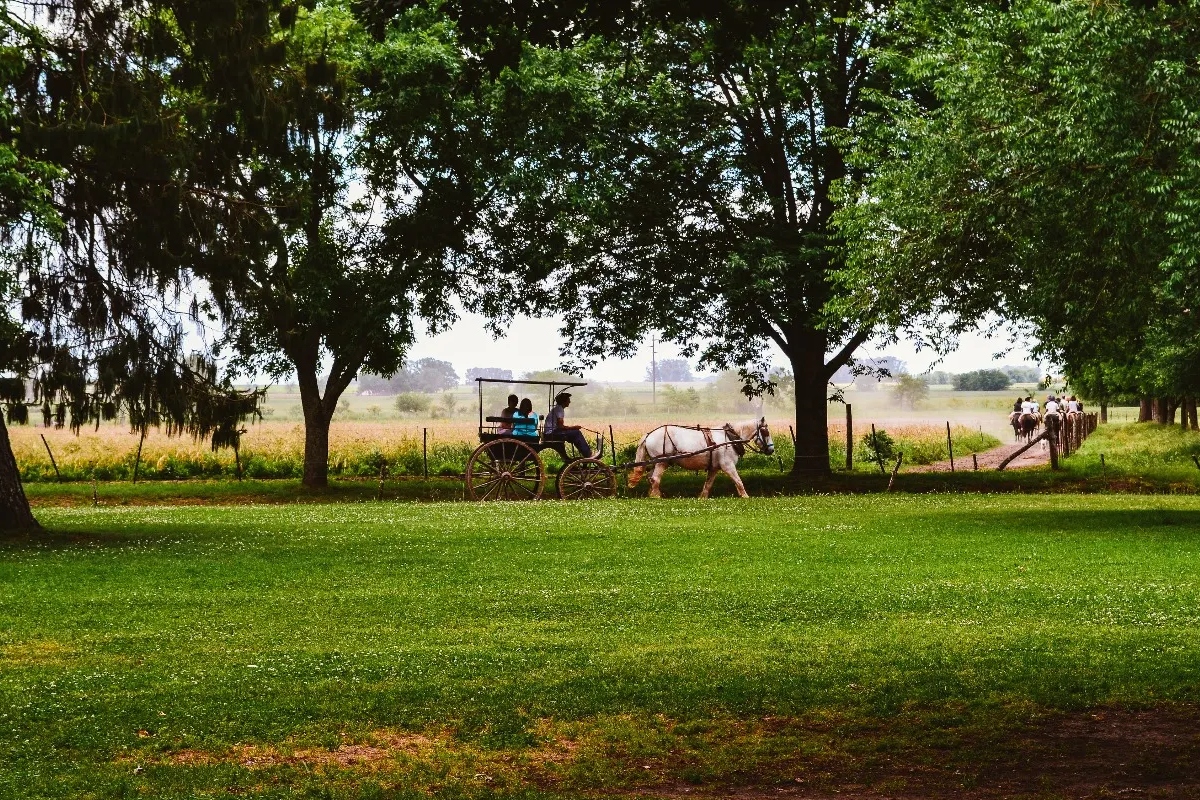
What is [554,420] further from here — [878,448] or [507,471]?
[878,448]

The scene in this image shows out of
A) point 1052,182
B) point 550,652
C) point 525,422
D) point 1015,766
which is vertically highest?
point 1052,182

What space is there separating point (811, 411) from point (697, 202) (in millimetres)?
6830

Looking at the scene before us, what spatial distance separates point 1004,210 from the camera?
2322 centimetres

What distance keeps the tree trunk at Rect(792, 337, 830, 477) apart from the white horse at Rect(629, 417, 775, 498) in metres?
6.46

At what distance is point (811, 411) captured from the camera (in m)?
39.8

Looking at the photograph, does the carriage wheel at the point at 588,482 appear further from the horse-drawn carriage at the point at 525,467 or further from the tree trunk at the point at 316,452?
the tree trunk at the point at 316,452

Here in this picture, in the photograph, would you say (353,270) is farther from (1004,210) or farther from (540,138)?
(1004,210)

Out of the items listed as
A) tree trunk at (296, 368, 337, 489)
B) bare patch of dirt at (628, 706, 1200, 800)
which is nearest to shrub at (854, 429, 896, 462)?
tree trunk at (296, 368, 337, 489)

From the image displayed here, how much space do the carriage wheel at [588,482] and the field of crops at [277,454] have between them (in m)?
6.73

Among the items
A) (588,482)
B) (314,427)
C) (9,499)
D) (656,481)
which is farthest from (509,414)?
(9,499)

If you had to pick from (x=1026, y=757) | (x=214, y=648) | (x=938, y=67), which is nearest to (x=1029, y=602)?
(x=1026, y=757)

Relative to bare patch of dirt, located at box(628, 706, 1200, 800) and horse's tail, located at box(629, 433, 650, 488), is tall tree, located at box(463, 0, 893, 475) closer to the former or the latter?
horse's tail, located at box(629, 433, 650, 488)

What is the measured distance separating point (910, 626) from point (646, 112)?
25649mm

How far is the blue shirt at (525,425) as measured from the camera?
1255 inches
